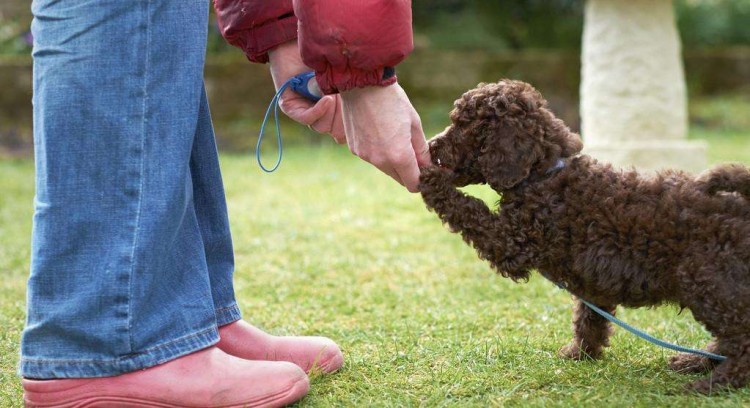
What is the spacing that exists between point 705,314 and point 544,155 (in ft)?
2.28

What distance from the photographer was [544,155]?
2.76 metres

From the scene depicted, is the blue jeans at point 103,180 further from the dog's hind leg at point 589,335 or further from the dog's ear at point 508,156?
the dog's hind leg at point 589,335

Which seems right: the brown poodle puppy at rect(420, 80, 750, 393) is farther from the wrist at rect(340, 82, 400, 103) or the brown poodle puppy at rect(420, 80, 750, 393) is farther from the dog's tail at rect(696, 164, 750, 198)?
the wrist at rect(340, 82, 400, 103)

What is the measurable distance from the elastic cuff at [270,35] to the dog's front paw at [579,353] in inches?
56.7

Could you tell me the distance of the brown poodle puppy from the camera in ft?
8.41

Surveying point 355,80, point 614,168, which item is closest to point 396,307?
point 614,168

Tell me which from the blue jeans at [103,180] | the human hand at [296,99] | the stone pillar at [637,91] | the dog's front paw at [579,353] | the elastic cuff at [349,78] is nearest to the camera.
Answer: the blue jeans at [103,180]

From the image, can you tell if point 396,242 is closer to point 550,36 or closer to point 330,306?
point 330,306

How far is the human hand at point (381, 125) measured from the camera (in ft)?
7.96

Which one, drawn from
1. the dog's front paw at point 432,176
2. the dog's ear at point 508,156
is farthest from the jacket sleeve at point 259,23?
the dog's ear at point 508,156

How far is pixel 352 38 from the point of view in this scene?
7.32 feet

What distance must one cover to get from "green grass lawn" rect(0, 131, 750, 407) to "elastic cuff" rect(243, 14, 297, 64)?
110cm

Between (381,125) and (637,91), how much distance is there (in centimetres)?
446

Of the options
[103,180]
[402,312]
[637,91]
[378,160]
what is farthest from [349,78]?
[637,91]
